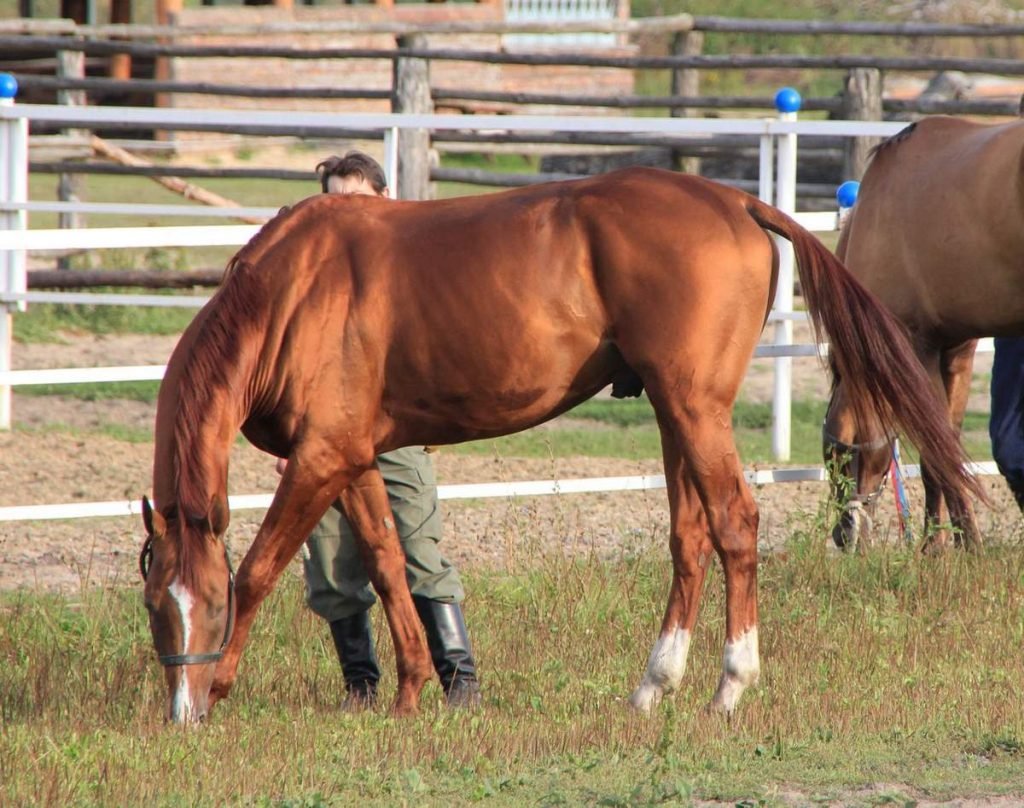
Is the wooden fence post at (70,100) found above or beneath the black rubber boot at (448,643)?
above

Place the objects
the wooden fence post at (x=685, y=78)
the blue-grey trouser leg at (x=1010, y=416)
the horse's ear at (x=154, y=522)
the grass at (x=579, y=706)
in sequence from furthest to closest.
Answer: the wooden fence post at (x=685, y=78) < the blue-grey trouser leg at (x=1010, y=416) < the horse's ear at (x=154, y=522) < the grass at (x=579, y=706)

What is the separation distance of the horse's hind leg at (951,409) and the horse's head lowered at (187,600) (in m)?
2.94

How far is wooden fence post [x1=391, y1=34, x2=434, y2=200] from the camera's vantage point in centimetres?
1138

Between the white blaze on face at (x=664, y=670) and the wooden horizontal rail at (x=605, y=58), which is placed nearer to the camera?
the white blaze on face at (x=664, y=670)

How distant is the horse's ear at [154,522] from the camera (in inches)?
160

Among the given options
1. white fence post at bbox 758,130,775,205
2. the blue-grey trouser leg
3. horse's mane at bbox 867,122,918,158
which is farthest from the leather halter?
white fence post at bbox 758,130,775,205

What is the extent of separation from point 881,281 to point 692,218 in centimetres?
205

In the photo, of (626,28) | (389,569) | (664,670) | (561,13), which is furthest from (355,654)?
(561,13)

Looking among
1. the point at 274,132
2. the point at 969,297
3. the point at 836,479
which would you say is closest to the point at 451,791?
the point at 836,479

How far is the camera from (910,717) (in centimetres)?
448

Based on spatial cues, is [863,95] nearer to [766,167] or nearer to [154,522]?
[766,167]

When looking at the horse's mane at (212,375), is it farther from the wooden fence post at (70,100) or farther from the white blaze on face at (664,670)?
the wooden fence post at (70,100)

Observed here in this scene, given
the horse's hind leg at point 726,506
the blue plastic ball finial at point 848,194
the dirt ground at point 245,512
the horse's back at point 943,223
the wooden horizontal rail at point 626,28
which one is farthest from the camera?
the wooden horizontal rail at point 626,28

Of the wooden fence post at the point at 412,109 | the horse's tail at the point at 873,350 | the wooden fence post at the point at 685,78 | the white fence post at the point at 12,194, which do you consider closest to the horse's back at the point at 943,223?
the horse's tail at the point at 873,350
